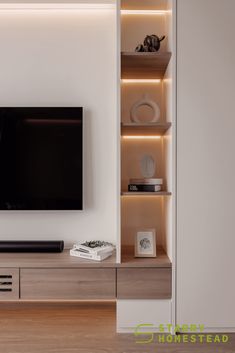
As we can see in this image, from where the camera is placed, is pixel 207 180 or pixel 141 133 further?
pixel 141 133

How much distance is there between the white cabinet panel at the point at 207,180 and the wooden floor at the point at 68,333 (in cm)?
28

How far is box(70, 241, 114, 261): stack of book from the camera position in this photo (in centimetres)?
220

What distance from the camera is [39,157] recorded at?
8.10ft

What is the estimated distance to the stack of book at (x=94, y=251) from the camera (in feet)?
7.22

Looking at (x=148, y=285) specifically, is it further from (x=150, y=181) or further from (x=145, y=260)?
(x=150, y=181)

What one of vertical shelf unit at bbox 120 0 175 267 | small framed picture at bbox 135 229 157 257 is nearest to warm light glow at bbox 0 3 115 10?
vertical shelf unit at bbox 120 0 175 267

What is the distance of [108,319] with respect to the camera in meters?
2.36

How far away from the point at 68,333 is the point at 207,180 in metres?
1.39

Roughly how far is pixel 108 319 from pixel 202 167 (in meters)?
1.32

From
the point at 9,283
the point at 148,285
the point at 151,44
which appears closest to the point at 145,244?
the point at 148,285

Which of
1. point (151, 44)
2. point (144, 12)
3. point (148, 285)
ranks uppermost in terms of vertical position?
point (144, 12)

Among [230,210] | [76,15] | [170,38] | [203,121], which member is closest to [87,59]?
[76,15]

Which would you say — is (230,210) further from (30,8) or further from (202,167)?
(30,8)

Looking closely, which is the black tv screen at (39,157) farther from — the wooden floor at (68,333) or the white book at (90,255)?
the wooden floor at (68,333)
